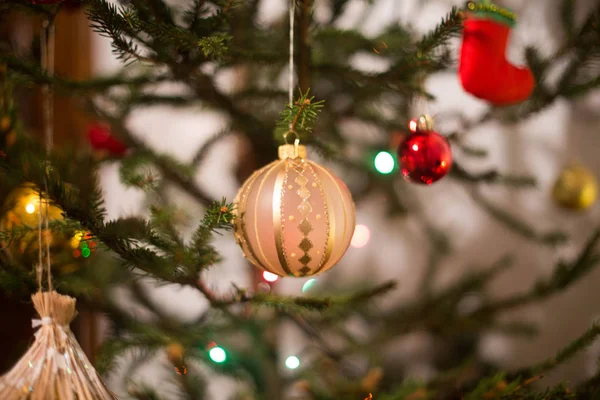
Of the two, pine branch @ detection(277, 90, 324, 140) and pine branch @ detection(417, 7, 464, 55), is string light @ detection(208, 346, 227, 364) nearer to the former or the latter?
A: pine branch @ detection(277, 90, 324, 140)

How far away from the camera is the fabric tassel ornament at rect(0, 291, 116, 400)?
463 millimetres

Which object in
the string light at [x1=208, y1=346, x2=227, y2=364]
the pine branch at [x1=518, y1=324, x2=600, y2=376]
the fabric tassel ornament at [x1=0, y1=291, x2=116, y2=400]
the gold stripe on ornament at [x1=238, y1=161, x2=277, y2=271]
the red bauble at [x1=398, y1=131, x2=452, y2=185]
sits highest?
the red bauble at [x1=398, y1=131, x2=452, y2=185]

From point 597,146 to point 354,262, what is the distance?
75 centimetres

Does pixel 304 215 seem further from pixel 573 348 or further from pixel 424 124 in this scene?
pixel 573 348

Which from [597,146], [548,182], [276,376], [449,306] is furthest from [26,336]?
[597,146]

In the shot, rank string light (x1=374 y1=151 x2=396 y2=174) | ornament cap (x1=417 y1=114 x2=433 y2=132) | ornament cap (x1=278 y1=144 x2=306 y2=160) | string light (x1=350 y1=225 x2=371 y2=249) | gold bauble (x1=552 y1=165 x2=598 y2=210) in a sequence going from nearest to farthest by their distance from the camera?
ornament cap (x1=278 y1=144 x2=306 y2=160) → ornament cap (x1=417 y1=114 x2=433 y2=132) → string light (x1=374 y1=151 x2=396 y2=174) → gold bauble (x1=552 y1=165 x2=598 y2=210) → string light (x1=350 y1=225 x2=371 y2=249)

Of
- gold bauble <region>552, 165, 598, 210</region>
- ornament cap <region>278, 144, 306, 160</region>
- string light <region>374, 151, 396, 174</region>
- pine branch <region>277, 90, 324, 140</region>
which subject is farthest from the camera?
gold bauble <region>552, 165, 598, 210</region>

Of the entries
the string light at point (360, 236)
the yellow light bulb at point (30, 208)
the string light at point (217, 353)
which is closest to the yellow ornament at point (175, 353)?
the string light at point (217, 353)

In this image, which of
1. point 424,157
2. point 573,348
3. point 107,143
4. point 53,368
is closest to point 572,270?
point 573,348

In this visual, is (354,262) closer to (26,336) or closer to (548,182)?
(548,182)

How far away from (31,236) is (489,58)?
2.28ft

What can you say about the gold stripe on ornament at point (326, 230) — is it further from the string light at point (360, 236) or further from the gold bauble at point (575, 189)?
the gold bauble at point (575, 189)

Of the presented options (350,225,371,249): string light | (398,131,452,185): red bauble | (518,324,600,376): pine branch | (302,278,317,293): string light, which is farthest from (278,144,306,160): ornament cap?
(350,225,371,249): string light

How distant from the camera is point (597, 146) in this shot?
1312 millimetres
